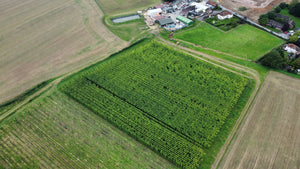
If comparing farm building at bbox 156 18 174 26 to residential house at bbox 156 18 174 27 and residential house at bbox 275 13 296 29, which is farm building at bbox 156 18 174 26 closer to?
residential house at bbox 156 18 174 27

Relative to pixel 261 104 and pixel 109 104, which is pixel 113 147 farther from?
pixel 261 104

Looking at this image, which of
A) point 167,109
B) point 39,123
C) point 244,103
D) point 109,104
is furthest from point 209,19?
point 39,123

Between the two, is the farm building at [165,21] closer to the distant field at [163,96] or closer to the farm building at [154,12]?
the farm building at [154,12]

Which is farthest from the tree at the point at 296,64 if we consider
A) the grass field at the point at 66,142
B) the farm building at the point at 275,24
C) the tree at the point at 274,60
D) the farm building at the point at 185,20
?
the grass field at the point at 66,142

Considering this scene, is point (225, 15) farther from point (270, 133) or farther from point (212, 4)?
point (270, 133)

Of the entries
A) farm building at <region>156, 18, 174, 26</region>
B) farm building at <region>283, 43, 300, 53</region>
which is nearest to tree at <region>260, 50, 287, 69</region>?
farm building at <region>283, 43, 300, 53</region>
